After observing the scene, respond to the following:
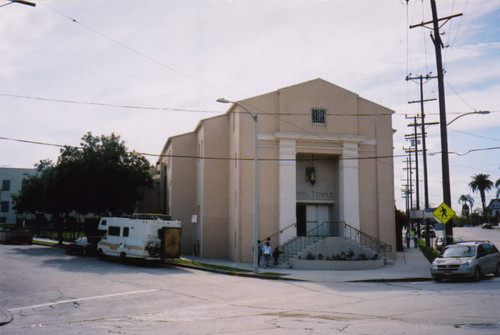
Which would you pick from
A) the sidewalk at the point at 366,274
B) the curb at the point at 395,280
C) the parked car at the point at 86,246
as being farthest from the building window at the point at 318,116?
the parked car at the point at 86,246

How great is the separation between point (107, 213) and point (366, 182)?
2213cm

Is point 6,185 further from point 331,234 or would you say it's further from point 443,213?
point 443,213

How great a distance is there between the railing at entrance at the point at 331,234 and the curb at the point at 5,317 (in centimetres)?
Answer: 1715

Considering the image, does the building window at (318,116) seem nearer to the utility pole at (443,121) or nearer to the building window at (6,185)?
the utility pole at (443,121)

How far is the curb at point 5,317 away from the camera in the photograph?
39.3ft

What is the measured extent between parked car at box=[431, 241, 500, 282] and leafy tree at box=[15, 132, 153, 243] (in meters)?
24.7

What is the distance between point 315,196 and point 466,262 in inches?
522

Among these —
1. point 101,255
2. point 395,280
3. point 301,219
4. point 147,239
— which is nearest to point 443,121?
point 395,280

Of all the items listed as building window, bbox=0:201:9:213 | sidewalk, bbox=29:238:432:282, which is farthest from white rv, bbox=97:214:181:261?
→ building window, bbox=0:201:9:213

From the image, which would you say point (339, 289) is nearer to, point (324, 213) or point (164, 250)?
point (164, 250)

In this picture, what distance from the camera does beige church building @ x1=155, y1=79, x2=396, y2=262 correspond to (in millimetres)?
30391

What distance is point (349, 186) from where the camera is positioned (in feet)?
102

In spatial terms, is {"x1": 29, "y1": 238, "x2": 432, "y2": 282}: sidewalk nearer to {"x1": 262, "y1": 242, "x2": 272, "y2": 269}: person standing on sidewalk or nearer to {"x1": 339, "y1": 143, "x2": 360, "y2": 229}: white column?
{"x1": 262, "y1": 242, "x2": 272, "y2": 269}: person standing on sidewalk

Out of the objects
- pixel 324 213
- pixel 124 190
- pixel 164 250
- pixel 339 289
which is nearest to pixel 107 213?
pixel 124 190
